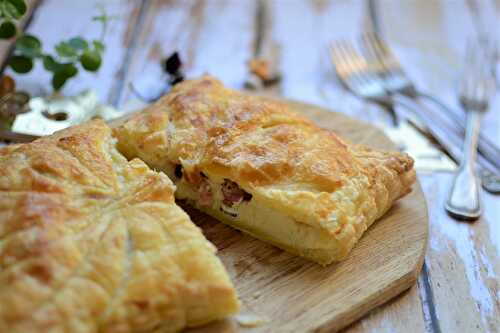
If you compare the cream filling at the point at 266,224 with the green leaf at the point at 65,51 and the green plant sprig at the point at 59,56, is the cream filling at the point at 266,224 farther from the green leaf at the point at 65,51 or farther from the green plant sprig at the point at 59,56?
the green leaf at the point at 65,51

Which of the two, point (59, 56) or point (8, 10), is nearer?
point (8, 10)

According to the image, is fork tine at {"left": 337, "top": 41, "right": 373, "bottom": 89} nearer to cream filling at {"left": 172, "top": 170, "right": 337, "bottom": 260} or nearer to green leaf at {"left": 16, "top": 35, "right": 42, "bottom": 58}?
cream filling at {"left": 172, "top": 170, "right": 337, "bottom": 260}

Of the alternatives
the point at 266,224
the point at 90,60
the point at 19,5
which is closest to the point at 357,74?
the point at 90,60

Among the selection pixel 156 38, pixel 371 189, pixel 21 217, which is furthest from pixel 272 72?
pixel 21 217

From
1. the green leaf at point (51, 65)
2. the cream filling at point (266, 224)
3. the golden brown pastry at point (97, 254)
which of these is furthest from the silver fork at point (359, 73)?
the golden brown pastry at point (97, 254)

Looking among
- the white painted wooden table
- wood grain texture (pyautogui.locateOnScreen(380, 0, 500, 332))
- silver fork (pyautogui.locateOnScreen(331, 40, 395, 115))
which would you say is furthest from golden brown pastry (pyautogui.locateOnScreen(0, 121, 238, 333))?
silver fork (pyautogui.locateOnScreen(331, 40, 395, 115))

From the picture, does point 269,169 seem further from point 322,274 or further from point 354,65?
point 354,65
